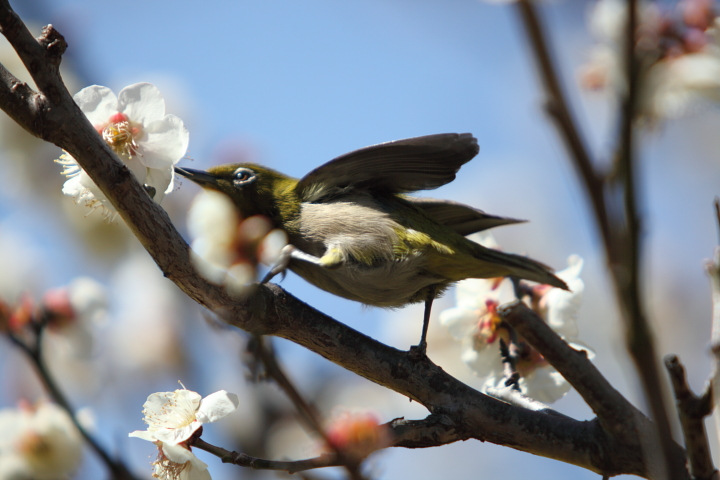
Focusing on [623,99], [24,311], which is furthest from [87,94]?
[623,99]

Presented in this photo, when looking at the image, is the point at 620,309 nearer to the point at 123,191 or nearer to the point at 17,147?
the point at 123,191

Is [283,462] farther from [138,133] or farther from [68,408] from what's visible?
[68,408]

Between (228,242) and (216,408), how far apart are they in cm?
73

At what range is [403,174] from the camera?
2793 mm

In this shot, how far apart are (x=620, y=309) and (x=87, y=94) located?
185 centimetres

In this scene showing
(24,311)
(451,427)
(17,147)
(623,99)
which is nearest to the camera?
(623,99)

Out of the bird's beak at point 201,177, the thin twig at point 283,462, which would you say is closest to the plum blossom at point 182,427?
the thin twig at point 283,462

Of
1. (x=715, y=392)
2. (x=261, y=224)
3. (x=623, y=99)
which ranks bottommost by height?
Result: (x=715, y=392)

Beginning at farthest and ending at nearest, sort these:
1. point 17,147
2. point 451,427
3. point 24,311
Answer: point 17,147, point 24,311, point 451,427

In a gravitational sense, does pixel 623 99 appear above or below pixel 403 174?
below

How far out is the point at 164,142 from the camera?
82.4 inches

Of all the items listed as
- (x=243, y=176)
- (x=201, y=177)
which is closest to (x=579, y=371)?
(x=243, y=176)

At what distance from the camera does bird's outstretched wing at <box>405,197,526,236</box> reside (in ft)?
9.82

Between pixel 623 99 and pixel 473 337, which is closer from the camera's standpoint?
pixel 623 99
